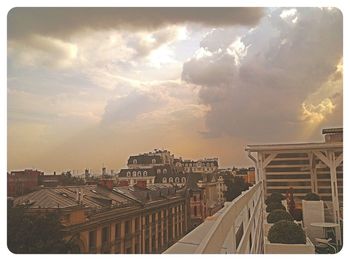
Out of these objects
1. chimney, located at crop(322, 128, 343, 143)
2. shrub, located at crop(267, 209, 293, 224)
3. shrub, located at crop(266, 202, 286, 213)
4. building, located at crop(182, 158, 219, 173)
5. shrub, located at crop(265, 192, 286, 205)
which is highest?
chimney, located at crop(322, 128, 343, 143)

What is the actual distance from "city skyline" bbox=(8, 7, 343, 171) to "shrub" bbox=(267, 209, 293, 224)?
0.43 m

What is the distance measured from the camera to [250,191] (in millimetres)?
2709

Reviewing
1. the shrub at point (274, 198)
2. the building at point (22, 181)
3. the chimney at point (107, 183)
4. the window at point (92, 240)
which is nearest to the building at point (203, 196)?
the shrub at point (274, 198)

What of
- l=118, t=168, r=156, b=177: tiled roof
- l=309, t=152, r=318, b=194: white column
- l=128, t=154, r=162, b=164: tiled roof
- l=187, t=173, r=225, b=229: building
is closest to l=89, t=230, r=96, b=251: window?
l=118, t=168, r=156, b=177: tiled roof

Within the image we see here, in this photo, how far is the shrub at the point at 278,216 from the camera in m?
2.78

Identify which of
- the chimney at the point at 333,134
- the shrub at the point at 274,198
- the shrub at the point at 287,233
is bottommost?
the shrub at the point at 287,233

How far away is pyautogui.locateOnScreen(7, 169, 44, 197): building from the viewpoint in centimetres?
254

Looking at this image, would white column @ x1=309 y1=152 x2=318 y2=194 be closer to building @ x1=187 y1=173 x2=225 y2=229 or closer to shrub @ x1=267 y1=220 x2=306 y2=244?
shrub @ x1=267 y1=220 x2=306 y2=244

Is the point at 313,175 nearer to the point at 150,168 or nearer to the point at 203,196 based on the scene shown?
the point at 203,196

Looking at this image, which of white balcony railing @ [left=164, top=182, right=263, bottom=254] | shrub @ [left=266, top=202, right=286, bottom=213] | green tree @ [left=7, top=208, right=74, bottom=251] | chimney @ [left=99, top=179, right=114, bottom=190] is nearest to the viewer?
white balcony railing @ [left=164, top=182, right=263, bottom=254]

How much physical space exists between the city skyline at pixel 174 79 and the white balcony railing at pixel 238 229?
0.28 meters

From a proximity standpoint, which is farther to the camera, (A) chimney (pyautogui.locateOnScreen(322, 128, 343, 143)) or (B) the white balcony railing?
(A) chimney (pyautogui.locateOnScreen(322, 128, 343, 143))

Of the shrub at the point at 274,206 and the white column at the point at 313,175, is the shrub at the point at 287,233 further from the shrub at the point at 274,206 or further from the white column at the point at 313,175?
the white column at the point at 313,175

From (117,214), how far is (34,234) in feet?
1.66
